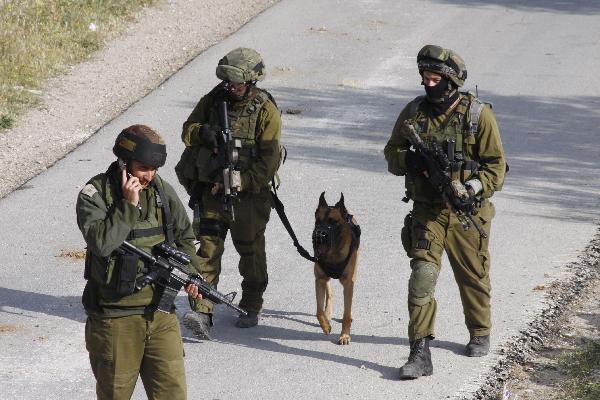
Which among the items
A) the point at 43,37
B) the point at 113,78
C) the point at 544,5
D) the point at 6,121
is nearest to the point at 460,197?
the point at 6,121

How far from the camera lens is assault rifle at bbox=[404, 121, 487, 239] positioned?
7.64 metres

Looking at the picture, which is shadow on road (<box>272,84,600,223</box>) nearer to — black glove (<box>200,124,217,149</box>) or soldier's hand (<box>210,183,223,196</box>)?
soldier's hand (<box>210,183,223,196</box>)

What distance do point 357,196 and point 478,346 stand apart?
151 inches

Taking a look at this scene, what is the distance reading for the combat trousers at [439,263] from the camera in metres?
7.78

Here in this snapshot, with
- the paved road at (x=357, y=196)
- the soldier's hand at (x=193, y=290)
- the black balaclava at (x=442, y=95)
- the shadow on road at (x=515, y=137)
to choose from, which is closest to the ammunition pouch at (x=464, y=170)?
the black balaclava at (x=442, y=95)

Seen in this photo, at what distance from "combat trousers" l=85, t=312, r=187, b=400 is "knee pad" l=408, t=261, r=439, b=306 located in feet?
6.64

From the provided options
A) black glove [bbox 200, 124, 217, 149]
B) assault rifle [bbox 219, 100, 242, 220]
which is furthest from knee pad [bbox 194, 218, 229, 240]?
black glove [bbox 200, 124, 217, 149]

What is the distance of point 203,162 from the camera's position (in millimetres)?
8445

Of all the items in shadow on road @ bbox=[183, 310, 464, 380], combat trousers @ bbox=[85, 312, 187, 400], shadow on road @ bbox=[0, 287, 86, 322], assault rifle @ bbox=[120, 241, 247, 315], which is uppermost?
assault rifle @ bbox=[120, 241, 247, 315]

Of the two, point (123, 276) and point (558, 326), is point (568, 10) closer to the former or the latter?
point (558, 326)

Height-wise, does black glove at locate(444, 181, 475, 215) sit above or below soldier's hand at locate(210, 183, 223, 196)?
above

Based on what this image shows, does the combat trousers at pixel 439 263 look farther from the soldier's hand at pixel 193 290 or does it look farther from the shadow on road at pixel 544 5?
the shadow on road at pixel 544 5

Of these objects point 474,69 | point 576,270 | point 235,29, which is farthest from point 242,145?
point 235,29

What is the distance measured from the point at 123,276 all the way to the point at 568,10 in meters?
16.2
